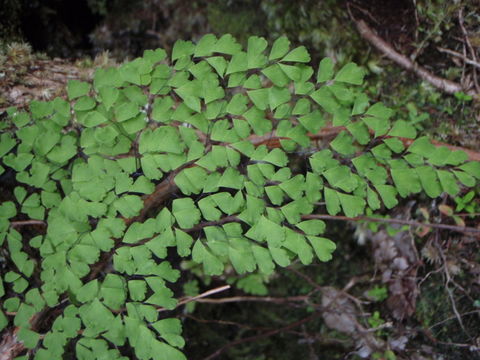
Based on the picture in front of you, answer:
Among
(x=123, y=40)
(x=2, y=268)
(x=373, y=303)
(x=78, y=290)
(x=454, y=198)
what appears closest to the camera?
(x=78, y=290)

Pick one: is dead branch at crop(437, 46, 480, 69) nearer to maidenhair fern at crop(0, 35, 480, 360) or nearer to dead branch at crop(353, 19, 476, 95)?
dead branch at crop(353, 19, 476, 95)

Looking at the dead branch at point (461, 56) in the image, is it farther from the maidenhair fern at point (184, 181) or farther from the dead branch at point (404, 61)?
the maidenhair fern at point (184, 181)

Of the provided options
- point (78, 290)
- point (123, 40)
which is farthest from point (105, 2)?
point (78, 290)

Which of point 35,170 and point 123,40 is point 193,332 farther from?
point 123,40

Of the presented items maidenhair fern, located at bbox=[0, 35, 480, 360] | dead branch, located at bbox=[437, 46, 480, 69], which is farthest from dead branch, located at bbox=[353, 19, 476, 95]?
maidenhair fern, located at bbox=[0, 35, 480, 360]

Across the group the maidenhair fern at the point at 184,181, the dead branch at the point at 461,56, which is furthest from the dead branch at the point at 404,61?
the maidenhair fern at the point at 184,181

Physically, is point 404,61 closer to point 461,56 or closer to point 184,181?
point 461,56

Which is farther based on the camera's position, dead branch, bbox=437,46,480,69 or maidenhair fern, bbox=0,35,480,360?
dead branch, bbox=437,46,480,69

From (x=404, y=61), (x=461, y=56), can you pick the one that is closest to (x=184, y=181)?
(x=404, y=61)

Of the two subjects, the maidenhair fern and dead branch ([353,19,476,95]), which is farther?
dead branch ([353,19,476,95])
